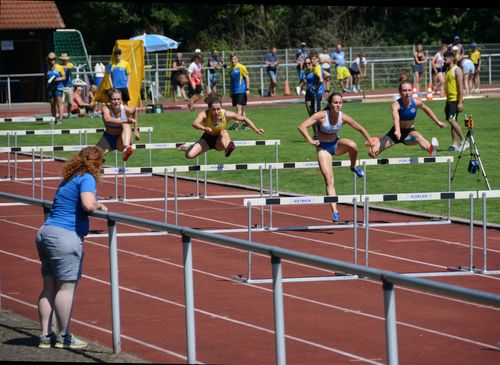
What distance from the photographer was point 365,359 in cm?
925

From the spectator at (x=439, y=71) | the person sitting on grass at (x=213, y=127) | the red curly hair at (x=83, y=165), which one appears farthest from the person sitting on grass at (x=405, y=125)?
the spectator at (x=439, y=71)

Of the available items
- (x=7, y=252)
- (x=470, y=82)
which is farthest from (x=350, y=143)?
(x=470, y=82)

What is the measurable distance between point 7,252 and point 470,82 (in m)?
33.5

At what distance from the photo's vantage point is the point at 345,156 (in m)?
25.6

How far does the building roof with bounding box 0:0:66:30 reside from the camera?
44219 mm

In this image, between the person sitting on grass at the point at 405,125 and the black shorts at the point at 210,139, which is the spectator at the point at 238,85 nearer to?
the black shorts at the point at 210,139

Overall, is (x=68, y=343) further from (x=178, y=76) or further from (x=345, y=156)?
(x=178, y=76)

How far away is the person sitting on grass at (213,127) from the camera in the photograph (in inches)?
763

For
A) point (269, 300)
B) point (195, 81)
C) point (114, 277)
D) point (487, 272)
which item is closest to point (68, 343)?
point (114, 277)

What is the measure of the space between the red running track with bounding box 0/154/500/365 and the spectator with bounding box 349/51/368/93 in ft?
99.3

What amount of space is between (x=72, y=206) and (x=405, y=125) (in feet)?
34.9

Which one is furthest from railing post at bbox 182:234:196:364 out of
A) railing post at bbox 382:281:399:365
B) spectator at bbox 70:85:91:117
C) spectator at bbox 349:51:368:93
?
spectator at bbox 349:51:368:93

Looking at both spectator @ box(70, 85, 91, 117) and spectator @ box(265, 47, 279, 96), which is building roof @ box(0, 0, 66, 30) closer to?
spectator @ box(265, 47, 279, 96)

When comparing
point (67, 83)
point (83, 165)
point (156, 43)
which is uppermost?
point (156, 43)
